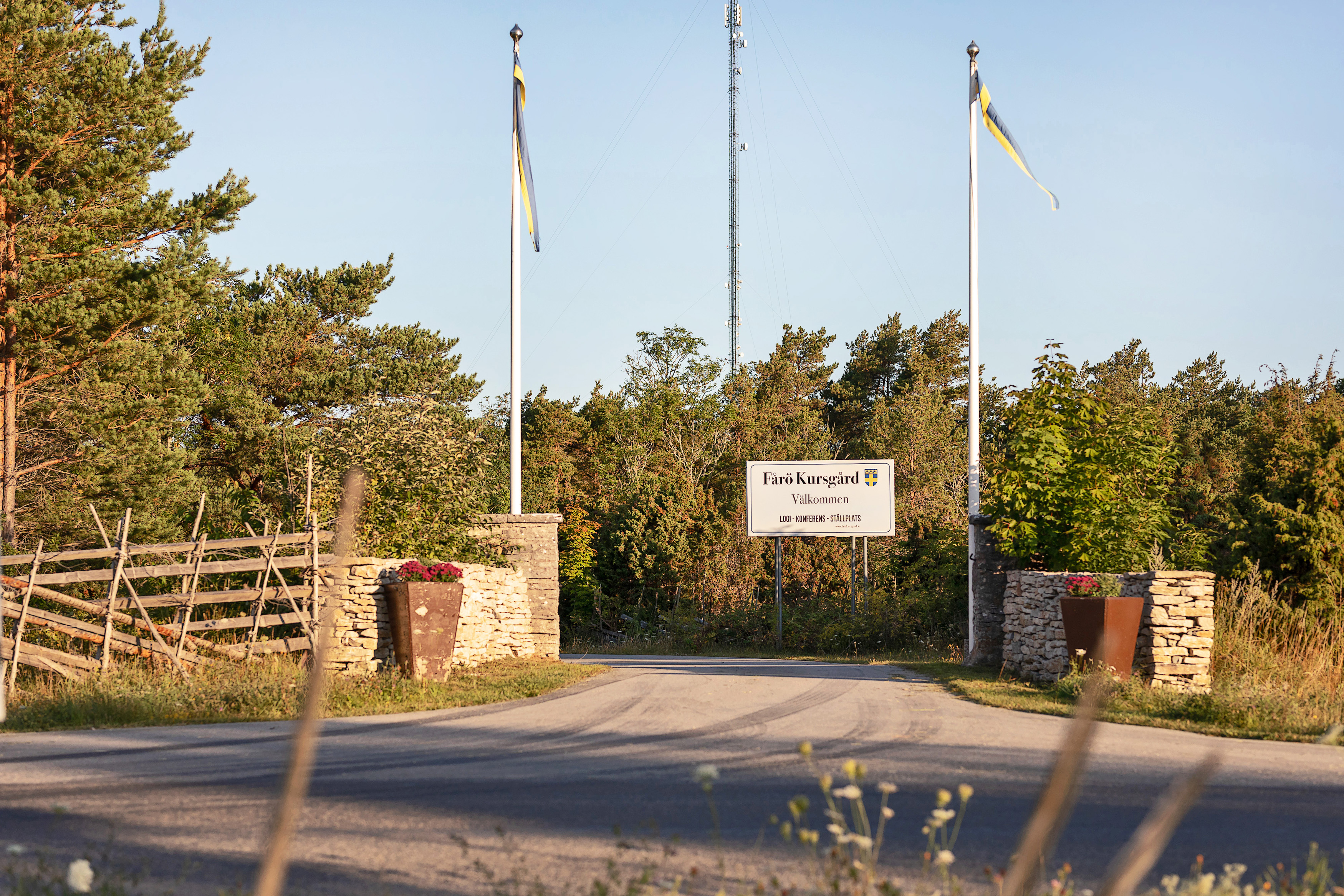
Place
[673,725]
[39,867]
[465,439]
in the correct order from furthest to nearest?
[465,439] < [673,725] < [39,867]

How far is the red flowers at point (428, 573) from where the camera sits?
12.1m

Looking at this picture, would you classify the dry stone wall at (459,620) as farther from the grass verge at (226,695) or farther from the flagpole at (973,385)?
the flagpole at (973,385)

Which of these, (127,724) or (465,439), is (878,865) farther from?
(465,439)

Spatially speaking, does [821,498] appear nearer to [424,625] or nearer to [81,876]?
[424,625]

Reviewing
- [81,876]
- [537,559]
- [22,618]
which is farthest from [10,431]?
Answer: [81,876]

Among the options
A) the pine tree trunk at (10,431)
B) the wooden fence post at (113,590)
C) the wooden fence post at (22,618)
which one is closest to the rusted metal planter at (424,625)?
the wooden fence post at (113,590)

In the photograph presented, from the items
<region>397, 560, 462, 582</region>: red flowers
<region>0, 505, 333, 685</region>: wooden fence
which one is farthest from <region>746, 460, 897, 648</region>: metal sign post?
<region>0, 505, 333, 685</region>: wooden fence

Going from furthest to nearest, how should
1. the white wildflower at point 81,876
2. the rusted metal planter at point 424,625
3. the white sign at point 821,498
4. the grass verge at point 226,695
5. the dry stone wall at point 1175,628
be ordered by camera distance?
the white sign at point 821,498
the rusted metal planter at point 424,625
the dry stone wall at point 1175,628
the grass verge at point 226,695
the white wildflower at point 81,876

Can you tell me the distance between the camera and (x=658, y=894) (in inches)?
163

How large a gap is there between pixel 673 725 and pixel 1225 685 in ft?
19.3

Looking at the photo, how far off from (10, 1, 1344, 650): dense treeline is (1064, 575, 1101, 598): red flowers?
183cm

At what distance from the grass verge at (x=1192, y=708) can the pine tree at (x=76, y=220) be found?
15.3 metres

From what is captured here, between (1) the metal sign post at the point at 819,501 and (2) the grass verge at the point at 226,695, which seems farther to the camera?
(1) the metal sign post at the point at 819,501

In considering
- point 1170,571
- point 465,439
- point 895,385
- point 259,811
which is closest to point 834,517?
point 465,439
